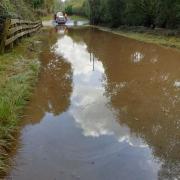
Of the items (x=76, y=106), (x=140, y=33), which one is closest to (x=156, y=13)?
(x=140, y=33)

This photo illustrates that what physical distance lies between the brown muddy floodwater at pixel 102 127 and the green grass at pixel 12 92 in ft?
0.61

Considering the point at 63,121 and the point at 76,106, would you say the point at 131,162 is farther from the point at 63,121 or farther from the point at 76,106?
the point at 76,106

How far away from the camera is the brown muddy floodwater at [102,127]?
16.1 feet

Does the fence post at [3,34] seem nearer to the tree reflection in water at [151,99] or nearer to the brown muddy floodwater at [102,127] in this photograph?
the brown muddy floodwater at [102,127]

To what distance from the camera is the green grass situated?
5582 millimetres

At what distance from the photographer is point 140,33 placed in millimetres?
27859

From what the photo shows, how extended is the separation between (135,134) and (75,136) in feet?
3.44

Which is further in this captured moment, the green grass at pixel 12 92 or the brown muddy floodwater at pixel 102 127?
the green grass at pixel 12 92

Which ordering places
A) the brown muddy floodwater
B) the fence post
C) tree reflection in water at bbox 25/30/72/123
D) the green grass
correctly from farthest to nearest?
the fence post, tree reflection in water at bbox 25/30/72/123, the green grass, the brown muddy floodwater

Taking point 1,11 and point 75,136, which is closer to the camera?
point 75,136

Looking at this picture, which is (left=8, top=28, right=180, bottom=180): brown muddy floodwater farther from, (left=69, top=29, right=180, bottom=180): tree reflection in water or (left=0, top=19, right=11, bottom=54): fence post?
(left=0, top=19, right=11, bottom=54): fence post

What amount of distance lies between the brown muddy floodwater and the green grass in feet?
0.61

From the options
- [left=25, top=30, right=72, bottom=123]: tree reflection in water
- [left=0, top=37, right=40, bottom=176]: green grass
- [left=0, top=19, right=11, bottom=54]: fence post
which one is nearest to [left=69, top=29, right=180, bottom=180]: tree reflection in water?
[left=25, top=30, right=72, bottom=123]: tree reflection in water

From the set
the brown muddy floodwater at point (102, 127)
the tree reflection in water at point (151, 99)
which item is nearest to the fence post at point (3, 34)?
the brown muddy floodwater at point (102, 127)
